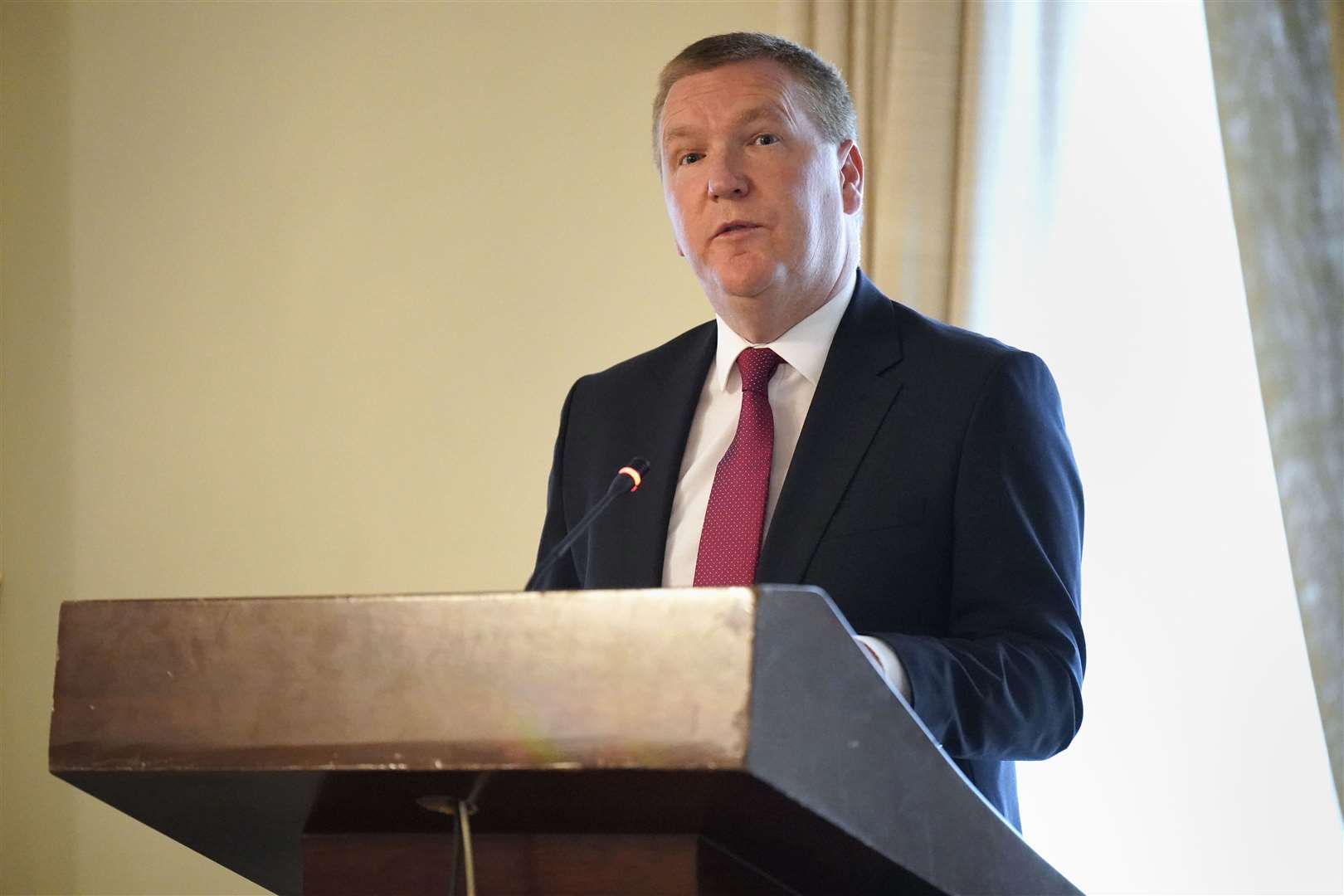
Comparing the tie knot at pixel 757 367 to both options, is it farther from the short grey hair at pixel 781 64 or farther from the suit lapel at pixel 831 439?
the short grey hair at pixel 781 64

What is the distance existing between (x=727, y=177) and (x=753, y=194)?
0.04m

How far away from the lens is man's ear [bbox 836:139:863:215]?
6.51 ft

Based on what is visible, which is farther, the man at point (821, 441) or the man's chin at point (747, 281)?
the man's chin at point (747, 281)

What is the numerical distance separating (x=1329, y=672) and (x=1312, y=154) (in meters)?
0.89

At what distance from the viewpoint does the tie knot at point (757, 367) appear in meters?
1.79

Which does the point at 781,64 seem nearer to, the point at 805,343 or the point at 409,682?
the point at 805,343

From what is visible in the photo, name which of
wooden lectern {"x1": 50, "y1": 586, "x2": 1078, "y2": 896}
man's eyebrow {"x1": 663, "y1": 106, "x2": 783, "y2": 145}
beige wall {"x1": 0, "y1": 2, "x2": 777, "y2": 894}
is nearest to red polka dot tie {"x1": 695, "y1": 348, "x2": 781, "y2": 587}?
man's eyebrow {"x1": 663, "y1": 106, "x2": 783, "y2": 145}

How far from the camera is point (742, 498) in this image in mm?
1671

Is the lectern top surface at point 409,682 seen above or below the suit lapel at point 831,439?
below

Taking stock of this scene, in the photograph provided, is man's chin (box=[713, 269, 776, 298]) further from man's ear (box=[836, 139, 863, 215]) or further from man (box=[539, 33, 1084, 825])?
man's ear (box=[836, 139, 863, 215])

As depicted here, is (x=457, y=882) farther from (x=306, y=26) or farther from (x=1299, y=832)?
(x=306, y=26)

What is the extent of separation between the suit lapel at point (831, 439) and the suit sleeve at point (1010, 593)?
124 mm

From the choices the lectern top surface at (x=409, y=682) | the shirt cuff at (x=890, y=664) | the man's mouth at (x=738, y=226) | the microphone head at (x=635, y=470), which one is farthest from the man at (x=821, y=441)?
the lectern top surface at (x=409, y=682)

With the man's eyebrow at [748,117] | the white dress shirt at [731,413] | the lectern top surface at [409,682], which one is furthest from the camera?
the man's eyebrow at [748,117]
